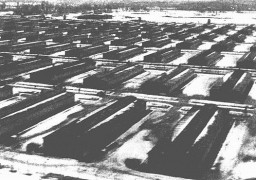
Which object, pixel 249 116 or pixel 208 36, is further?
pixel 208 36

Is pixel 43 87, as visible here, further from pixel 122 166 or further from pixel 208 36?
pixel 208 36

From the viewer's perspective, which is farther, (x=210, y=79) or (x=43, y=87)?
(x=210, y=79)

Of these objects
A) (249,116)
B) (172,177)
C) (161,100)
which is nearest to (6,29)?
(161,100)

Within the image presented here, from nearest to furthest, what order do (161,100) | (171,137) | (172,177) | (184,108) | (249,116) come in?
(172,177) < (171,137) < (249,116) < (184,108) < (161,100)

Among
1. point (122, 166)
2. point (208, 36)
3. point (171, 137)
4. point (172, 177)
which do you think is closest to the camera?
point (172, 177)

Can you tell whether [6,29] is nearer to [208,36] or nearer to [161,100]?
[208,36]

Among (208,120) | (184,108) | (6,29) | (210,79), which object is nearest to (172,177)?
(208,120)

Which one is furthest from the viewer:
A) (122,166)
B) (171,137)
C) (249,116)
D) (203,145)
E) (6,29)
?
(6,29)

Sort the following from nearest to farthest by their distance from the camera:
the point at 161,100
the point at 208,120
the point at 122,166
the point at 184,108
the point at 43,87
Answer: the point at 122,166 → the point at 208,120 → the point at 184,108 → the point at 161,100 → the point at 43,87
